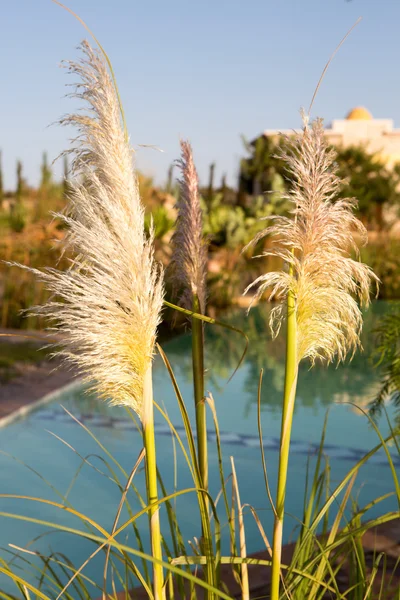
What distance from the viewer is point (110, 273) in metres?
0.99

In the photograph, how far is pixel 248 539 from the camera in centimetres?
375

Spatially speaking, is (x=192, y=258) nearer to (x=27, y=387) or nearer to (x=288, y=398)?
(x=288, y=398)

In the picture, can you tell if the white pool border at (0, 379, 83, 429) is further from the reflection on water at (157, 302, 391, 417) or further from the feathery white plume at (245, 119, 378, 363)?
the feathery white plume at (245, 119, 378, 363)

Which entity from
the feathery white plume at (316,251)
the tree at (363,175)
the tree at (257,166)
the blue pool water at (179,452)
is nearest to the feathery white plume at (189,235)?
the feathery white plume at (316,251)

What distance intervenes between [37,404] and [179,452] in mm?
1571

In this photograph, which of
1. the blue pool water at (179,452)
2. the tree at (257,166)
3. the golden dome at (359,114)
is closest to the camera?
the blue pool water at (179,452)

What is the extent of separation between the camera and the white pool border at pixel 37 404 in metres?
5.41

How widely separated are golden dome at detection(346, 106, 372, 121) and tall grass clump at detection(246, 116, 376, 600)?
32.7 m

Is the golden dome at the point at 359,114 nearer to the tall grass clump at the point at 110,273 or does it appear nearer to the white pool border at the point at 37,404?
the white pool border at the point at 37,404

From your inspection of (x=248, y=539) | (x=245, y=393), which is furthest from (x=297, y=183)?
(x=245, y=393)

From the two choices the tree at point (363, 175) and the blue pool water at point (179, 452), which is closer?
the blue pool water at point (179, 452)

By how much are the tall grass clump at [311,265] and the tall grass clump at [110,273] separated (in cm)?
16

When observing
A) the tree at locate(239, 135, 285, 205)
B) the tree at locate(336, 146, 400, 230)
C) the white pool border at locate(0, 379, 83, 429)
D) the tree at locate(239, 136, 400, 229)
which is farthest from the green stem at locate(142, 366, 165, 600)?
the tree at locate(336, 146, 400, 230)

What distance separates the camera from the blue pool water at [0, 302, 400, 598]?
12.7 ft
